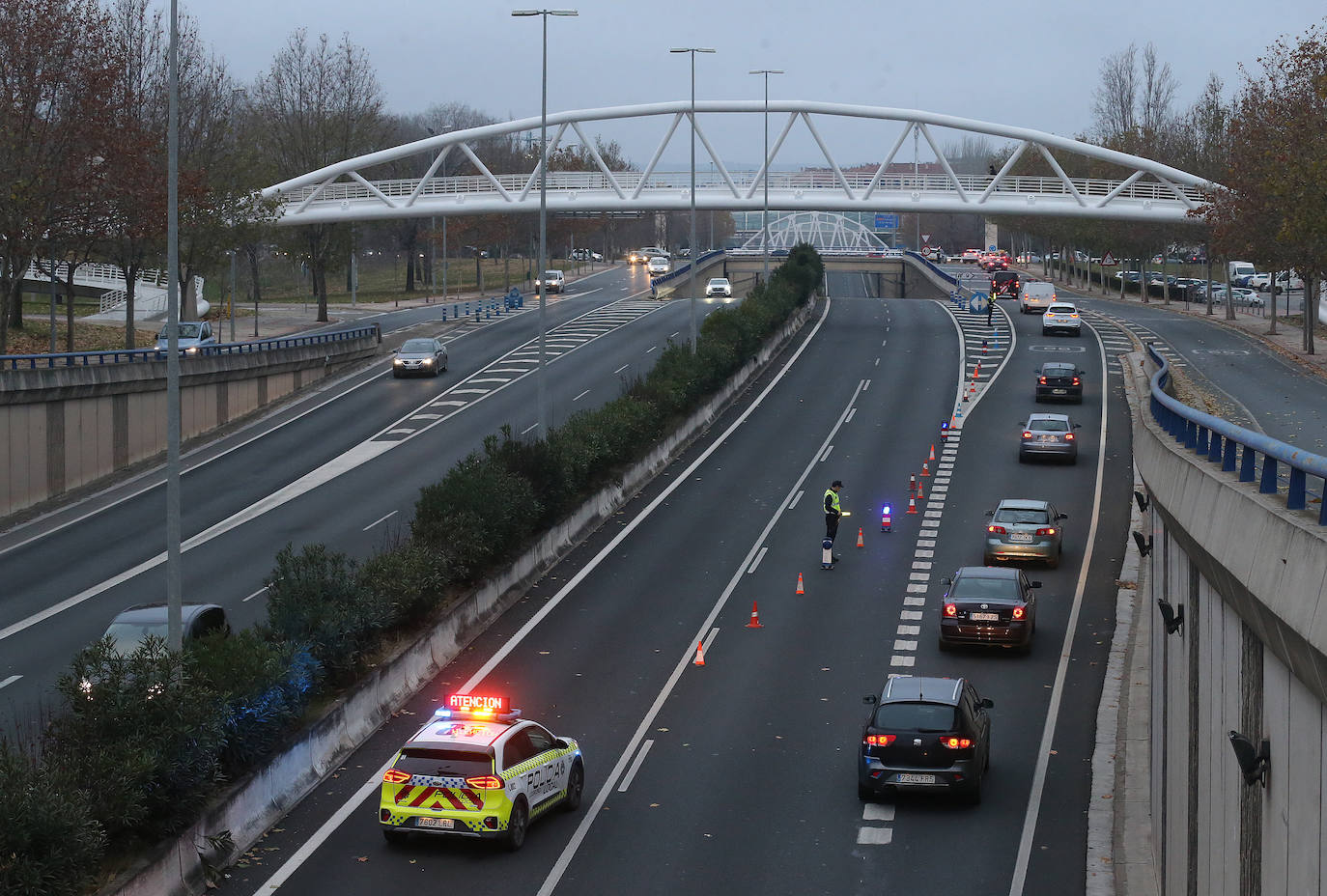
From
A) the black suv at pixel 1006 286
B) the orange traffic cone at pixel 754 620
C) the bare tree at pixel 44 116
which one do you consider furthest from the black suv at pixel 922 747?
the black suv at pixel 1006 286

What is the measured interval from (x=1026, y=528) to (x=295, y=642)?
16213mm

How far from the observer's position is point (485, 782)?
16406 mm

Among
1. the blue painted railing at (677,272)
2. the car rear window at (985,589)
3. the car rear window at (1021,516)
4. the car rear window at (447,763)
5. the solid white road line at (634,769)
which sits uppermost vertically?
the blue painted railing at (677,272)

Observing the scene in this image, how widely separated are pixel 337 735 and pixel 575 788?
386cm

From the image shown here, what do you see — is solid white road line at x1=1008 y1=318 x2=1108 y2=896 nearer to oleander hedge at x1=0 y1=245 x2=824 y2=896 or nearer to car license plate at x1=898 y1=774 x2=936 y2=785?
car license plate at x1=898 y1=774 x2=936 y2=785

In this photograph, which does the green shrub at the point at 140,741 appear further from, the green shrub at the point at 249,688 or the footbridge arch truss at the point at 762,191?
the footbridge arch truss at the point at 762,191

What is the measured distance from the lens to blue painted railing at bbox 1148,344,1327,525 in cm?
951

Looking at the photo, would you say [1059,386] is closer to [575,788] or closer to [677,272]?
[575,788]

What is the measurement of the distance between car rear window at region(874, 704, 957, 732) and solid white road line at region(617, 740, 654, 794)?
3388 millimetres

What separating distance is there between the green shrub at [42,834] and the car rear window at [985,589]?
604 inches

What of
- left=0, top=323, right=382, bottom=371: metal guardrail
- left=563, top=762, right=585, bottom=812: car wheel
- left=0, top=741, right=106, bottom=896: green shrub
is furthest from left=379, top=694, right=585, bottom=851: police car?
left=0, top=323, right=382, bottom=371: metal guardrail

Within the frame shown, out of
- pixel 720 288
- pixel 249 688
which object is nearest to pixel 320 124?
pixel 720 288

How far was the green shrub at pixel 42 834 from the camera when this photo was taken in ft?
43.0

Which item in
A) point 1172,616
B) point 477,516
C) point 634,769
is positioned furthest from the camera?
point 477,516
